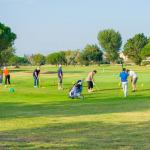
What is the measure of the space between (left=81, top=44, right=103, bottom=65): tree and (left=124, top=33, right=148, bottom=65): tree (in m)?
11.9

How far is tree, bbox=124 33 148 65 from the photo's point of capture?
569 ft

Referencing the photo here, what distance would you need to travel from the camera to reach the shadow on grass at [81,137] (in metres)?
12.9

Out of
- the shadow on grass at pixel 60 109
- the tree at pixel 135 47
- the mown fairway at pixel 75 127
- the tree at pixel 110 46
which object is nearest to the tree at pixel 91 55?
the tree at pixel 110 46

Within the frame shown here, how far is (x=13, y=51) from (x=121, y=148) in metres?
137

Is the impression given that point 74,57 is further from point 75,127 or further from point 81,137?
point 81,137

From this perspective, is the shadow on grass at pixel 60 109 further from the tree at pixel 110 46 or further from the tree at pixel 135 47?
the tree at pixel 110 46

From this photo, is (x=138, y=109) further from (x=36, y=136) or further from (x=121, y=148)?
(x=121, y=148)

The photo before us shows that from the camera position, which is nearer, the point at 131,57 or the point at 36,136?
the point at 36,136

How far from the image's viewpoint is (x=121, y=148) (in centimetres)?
1250

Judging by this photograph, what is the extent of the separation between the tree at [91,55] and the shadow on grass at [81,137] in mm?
168237

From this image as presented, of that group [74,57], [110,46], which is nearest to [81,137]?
[74,57]

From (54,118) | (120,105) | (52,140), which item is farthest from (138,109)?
(52,140)

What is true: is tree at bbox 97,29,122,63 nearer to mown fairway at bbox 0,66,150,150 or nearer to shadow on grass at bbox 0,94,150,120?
shadow on grass at bbox 0,94,150,120

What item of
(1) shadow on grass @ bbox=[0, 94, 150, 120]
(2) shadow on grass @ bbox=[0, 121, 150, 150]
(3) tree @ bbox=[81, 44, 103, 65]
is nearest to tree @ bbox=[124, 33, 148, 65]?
(3) tree @ bbox=[81, 44, 103, 65]
